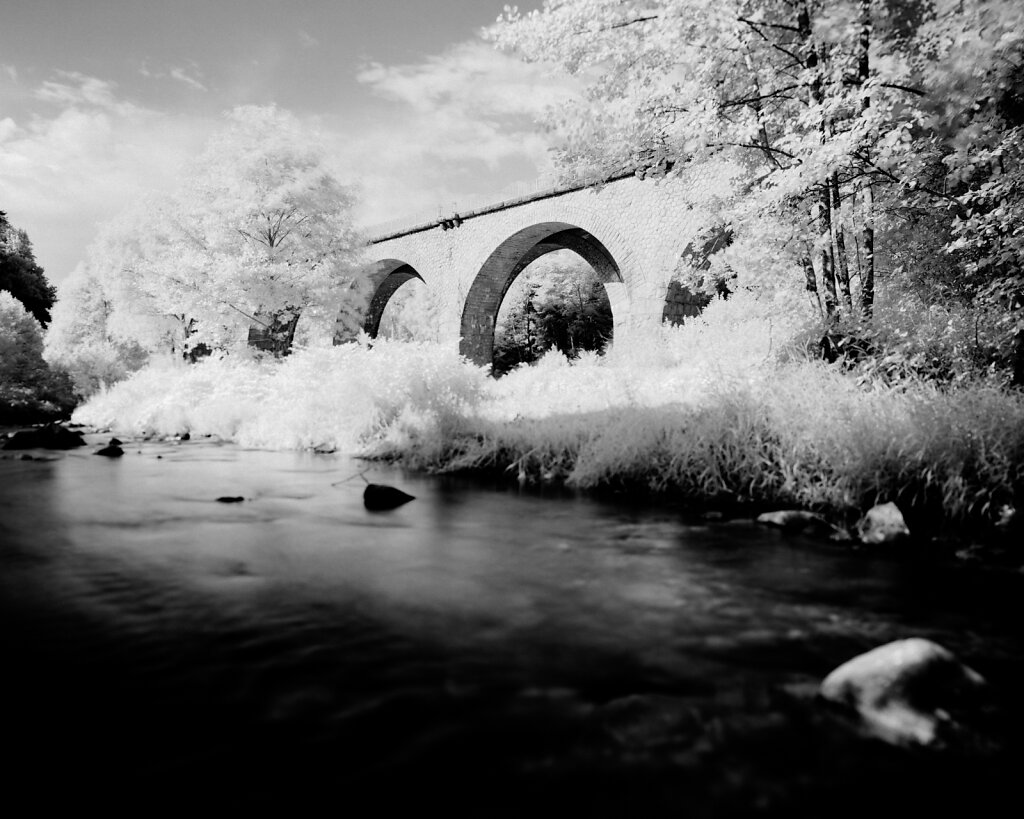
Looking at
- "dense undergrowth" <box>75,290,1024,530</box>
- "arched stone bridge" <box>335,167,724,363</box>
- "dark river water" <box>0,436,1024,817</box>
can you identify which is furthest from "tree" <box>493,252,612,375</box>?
"dark river water" <box>0,436,1024,817</box>

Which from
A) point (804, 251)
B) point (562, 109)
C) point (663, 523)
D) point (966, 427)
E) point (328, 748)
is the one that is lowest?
point (328, 748)

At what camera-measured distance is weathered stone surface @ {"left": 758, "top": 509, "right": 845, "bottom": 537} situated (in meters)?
3.85

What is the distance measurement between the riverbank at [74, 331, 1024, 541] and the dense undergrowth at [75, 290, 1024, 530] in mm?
16

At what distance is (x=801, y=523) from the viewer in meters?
3.92

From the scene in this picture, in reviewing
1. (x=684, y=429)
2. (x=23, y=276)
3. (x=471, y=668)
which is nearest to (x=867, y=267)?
(x=684, y=429)

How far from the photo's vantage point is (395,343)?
30.2 ft

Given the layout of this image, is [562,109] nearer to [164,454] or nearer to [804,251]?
[804,251]

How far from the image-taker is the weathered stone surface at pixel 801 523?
385cm

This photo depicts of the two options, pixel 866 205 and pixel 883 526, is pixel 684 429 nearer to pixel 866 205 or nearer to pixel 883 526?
pixel 883 526

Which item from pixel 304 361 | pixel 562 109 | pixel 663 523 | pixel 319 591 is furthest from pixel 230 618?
pixel 304 361

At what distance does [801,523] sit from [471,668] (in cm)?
271

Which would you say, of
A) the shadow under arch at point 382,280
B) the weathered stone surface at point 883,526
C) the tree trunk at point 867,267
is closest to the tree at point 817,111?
the tree trunk at point 867,267

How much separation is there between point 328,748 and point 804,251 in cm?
651

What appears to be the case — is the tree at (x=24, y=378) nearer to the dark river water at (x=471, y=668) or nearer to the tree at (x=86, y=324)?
the tree at (x=86, y=324)
